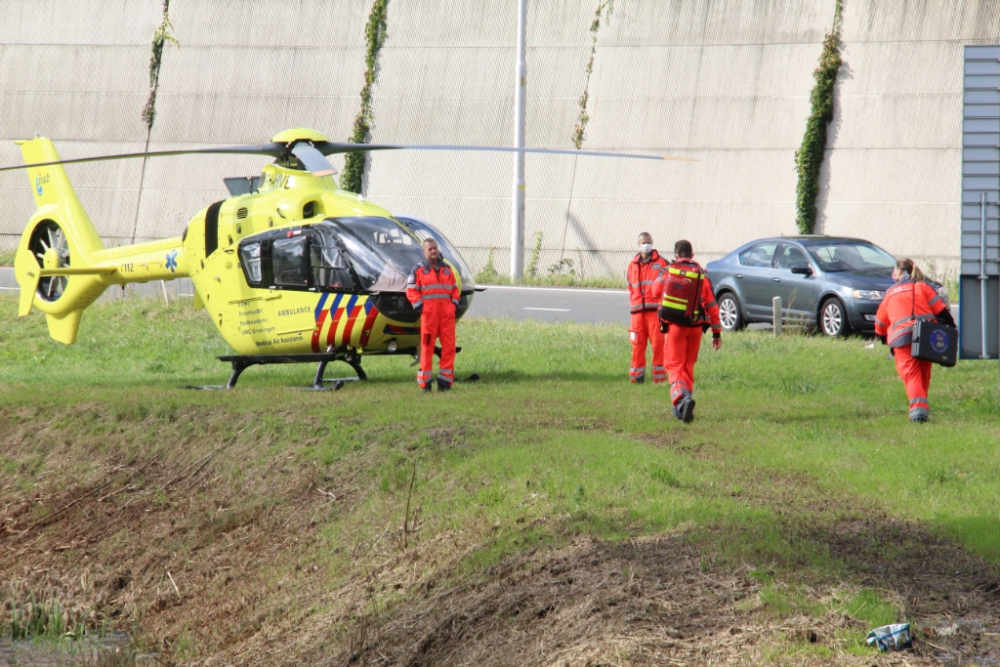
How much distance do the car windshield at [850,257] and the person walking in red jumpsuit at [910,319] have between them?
7.60m

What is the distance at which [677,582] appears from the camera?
6980mm

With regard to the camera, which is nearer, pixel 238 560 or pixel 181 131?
pixel 238 560

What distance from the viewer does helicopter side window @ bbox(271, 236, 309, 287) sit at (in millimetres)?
13688

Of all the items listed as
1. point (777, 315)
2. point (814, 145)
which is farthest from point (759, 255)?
point (814, 145)

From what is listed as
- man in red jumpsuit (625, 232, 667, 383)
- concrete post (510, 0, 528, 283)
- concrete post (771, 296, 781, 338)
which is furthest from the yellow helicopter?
concrete post (510, 0, 528, 283)

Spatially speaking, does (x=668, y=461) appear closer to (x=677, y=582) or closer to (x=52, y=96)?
(x=677, y=582)

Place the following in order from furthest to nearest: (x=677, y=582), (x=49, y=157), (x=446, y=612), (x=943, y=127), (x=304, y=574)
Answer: (x=943, y=127) → (x=49, y=157) → (x=304, y=574) → (x=446, y=612) → (x=677, y=582)

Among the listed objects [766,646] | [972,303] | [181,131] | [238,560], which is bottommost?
[238,560]

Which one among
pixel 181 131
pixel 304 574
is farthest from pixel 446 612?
pixel 181 131

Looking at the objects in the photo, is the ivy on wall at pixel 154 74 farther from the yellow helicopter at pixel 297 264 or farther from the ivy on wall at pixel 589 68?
the yellow helicopter at pixel 297 264

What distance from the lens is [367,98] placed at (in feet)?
113

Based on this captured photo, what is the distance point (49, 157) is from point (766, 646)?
14.4 metres

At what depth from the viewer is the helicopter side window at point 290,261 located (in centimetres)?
1369

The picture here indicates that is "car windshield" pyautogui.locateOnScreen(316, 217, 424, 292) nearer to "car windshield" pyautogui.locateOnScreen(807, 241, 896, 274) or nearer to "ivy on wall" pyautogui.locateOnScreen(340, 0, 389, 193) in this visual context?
"car windshield" pyautogui.locateOnScreen(807, 241, 896, 274)
